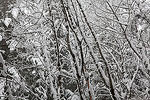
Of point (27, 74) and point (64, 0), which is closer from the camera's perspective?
point (64, 0)

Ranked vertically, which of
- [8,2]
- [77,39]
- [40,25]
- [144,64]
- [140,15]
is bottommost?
[144,64]

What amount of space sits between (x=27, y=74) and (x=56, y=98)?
4495 millimetres

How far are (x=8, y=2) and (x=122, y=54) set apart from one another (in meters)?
5.31

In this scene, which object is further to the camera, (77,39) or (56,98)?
(56,98)

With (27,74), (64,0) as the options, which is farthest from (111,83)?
(27,74)

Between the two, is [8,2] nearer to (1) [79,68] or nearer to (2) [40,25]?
(2) [40,25]

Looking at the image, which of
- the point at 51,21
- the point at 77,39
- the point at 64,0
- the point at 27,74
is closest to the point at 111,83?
the point at 77,39

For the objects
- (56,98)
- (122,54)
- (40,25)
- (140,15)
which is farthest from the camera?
(122,54)

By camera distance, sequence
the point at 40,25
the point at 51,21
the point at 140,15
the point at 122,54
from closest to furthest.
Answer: the point at 140,15 < the point at 51,21 < the point at 40,25 < the point at 122,54

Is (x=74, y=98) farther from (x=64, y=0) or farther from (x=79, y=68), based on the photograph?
(x=64, y=0)

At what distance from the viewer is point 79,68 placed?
2.96m

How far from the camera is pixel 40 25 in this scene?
559 cm

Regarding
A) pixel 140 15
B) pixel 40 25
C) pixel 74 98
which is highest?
pixel 40 25

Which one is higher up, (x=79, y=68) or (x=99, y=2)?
(x=99, y=2)
